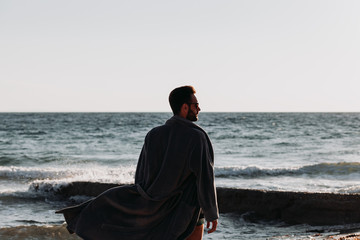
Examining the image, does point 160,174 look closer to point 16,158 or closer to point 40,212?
point 40,212

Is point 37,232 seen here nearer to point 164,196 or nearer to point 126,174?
point 164,196

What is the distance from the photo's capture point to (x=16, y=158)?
63.9 ft

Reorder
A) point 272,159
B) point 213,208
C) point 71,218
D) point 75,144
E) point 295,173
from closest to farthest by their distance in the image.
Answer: point 213,208 → point 71,218 → point 295,173 → point 272,159 → point 75,144

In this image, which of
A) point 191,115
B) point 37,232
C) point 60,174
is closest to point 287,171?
point 60,174

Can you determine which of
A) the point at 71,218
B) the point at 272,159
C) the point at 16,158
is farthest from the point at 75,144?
the point at 71,218

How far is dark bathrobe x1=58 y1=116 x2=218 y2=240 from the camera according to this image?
289cm

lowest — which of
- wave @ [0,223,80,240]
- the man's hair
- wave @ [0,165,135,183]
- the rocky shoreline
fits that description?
wave @ [0,165,135,183]

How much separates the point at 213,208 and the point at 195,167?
0.93ft

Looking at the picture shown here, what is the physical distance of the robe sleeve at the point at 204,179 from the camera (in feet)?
9.39

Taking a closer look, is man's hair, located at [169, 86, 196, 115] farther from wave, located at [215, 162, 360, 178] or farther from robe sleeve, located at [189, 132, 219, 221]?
wave, located at [215, 162, 360, 178]

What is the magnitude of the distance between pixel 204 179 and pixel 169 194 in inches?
10.2

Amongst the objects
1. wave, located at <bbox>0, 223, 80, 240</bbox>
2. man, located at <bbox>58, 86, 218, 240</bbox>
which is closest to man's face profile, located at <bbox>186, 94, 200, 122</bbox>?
man, located at <bbox>58, 86, 218, 240</bbox>

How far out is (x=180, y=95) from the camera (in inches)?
117

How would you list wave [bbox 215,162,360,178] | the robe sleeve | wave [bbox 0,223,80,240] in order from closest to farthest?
1. the robe sleeve
2. wave [bbox 0,223,80,240]
3. wave [bbox 215,162,360,178]
